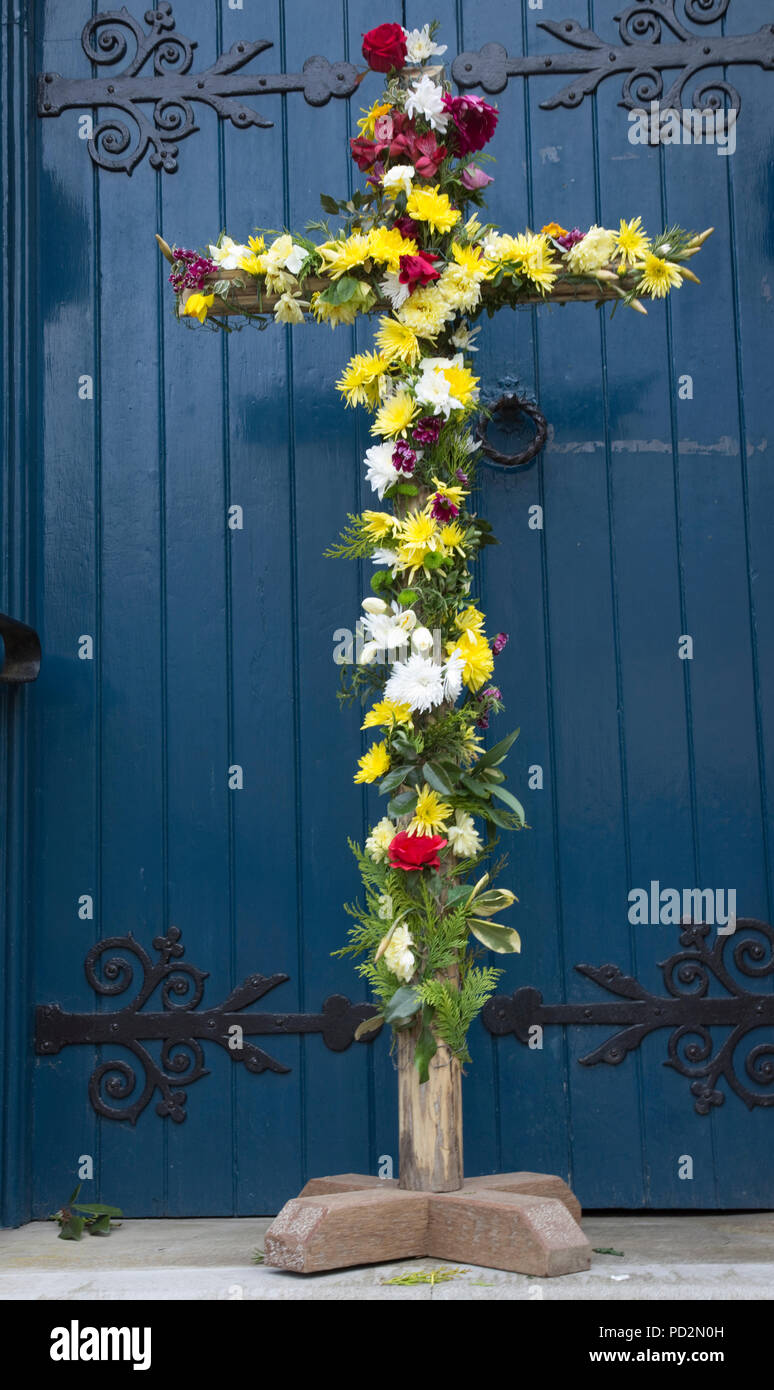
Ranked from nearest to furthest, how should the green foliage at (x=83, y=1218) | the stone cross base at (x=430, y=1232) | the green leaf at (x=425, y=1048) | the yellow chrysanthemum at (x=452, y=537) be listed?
the stone cross base at (x=430, y=1232) → the green leaf at (x=425, y=1048) → the yellow chrysanthemum at (x=452, y=537) → the green foliage at (x=83, y=1218)

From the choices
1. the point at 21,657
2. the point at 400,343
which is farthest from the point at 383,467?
the point at 21,657

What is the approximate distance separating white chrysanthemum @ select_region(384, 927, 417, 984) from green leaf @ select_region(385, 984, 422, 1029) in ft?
0.09

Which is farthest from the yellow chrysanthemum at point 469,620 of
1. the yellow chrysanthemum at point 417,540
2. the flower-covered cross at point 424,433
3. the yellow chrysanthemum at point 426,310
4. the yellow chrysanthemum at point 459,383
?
the yellow chrysanthemum at point 426,310

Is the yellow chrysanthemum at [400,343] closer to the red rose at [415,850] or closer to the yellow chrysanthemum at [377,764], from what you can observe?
the yellow chrysanthemum at [377,764]

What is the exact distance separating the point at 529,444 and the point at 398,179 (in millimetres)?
746

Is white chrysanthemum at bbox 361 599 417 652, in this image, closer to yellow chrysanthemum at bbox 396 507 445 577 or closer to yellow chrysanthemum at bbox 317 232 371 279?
yellow chrysanthemum at bbox 396 507 445 577

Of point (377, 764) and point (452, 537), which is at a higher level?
point (452, 537)

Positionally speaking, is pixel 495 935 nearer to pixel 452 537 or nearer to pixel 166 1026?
pixel 452 537

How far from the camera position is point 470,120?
2336mm

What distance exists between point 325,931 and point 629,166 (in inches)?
69.9

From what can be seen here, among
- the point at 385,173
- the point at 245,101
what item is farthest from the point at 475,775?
the point at 245,101

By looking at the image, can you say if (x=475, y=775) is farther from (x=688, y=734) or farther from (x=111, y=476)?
(x=111, y=476)

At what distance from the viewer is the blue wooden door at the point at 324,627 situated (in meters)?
2.73

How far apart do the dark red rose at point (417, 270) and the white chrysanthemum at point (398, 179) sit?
0.12 meters
